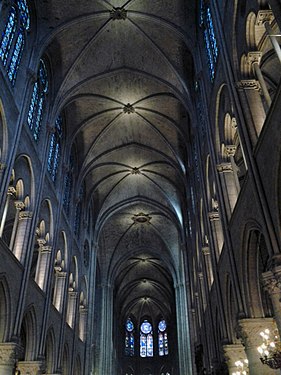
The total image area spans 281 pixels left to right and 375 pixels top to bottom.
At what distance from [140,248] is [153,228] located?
11.1 ft

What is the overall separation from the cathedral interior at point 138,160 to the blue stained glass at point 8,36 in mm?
77

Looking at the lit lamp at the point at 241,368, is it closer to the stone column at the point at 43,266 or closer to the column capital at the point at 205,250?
the column capital at the point at 205,250

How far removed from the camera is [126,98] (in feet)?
79.4

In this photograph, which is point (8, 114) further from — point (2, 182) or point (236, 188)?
point (236, 188)

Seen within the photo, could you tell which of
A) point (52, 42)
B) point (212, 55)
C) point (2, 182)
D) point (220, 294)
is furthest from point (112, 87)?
→ point (220, 294)

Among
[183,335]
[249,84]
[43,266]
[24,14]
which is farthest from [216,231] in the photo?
[183,335]

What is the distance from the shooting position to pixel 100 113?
80.7 feet

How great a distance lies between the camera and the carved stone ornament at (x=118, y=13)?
1909cm

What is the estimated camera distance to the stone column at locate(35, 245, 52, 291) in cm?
1756

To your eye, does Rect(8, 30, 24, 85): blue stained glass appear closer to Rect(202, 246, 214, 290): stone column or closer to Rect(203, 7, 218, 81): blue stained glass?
Rect(203, 7, 218, 81): blue stained glass

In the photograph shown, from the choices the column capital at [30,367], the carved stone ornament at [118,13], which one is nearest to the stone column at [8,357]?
the column capital at [30,367]

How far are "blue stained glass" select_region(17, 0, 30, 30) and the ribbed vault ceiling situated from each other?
0.91 meters

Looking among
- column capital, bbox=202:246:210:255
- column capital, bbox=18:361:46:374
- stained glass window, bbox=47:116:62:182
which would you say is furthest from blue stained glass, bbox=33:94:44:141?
column capital, bbox=18:361:46:374

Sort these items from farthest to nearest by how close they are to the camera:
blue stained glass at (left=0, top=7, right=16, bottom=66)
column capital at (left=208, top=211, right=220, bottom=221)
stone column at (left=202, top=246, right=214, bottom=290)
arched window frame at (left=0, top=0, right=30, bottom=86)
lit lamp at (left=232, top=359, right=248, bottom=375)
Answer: stone column at (left=202, top=246, right=214, bottom=290), column capital at (left=208, top=211, right=220, bottom=221), arched window frame at (left=0, top=0, right=30, bottom=86), blue stained glass at (left=0, top=7, right=16, bottom=66), lit lamp at (left=232, top=359, right=248, bottom=375)
